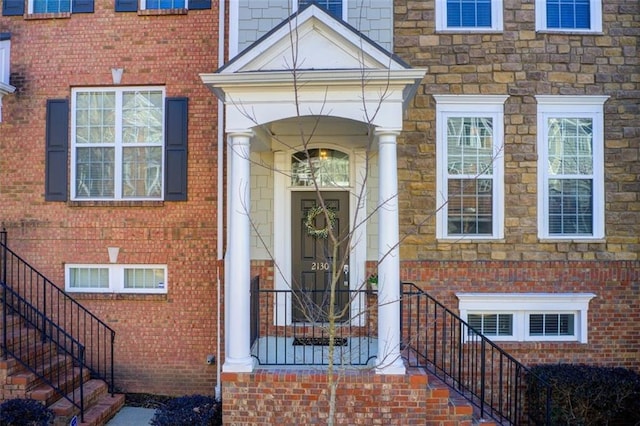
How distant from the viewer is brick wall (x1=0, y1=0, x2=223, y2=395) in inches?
277

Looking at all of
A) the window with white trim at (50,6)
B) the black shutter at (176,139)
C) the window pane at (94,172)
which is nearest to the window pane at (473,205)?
the black shutter at (176,139)

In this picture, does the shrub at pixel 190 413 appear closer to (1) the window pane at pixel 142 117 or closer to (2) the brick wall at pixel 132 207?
(2) the brick wall at pixel 132 207

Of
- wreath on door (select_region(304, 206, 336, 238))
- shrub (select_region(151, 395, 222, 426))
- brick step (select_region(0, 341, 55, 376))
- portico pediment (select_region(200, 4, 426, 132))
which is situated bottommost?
shrub (select_region(151, 395, 222, 426))

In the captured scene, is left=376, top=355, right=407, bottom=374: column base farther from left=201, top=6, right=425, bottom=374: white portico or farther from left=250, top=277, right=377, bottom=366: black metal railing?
left=250, top=277, right=377, bottom=366: black metal railing

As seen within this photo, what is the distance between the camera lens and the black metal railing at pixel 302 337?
5.52 meters

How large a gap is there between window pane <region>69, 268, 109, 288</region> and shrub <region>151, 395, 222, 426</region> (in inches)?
101

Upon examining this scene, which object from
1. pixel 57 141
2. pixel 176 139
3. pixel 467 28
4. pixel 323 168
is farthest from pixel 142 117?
pixel 467 28

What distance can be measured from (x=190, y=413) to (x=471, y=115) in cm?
567

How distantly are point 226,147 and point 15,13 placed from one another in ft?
13.7

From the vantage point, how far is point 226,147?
7004 mm

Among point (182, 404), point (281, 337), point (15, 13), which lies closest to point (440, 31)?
point (281, 337)

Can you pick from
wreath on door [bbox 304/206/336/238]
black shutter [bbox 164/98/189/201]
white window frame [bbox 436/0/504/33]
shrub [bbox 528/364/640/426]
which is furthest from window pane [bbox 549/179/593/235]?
black shutter [bbox 164/98/189/201]

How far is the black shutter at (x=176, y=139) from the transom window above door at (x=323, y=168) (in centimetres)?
174

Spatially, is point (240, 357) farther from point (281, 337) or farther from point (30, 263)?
point (30, 263)
